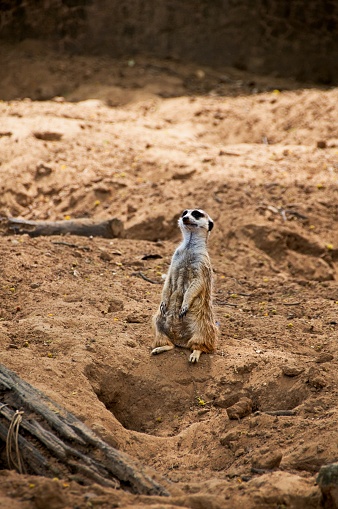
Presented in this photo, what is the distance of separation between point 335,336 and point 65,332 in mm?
1753

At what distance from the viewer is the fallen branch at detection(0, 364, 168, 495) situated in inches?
123

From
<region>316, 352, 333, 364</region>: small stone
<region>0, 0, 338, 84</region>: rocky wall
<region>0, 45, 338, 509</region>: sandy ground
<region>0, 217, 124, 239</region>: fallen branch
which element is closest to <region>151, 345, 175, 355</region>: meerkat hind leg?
<region>0, 45, 338, 509</region>: sandy ground

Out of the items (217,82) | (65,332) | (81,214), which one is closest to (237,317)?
(65,332)

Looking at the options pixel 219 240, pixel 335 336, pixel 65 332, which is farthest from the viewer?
pixel 219 240

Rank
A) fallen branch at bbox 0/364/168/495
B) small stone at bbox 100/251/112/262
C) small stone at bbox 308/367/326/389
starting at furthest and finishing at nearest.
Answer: small stone at bbox 100/251/112/262, small stone at bbox 308/367/326/389, fallen branch at bbox 0/364/168/495

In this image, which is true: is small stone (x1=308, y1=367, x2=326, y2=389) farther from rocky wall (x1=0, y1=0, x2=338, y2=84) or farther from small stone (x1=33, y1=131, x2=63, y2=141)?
rocky wall (x1=0, y1=0, x2=338, y2=84)

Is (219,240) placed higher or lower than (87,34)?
lower

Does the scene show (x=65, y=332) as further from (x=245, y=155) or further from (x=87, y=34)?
(x=87, y=34)

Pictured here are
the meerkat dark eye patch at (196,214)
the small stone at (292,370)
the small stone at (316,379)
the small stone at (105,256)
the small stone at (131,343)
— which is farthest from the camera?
the small stone at (105,256)

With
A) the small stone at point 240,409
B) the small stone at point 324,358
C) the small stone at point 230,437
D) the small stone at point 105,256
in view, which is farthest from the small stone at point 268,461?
the small stone at point 105,256

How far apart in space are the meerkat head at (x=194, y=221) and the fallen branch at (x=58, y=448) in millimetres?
1714

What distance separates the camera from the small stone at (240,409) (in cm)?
388

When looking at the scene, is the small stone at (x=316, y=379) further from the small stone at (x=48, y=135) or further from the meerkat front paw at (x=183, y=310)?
the small stone at (x=48, y=135)

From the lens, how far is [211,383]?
169 inches
